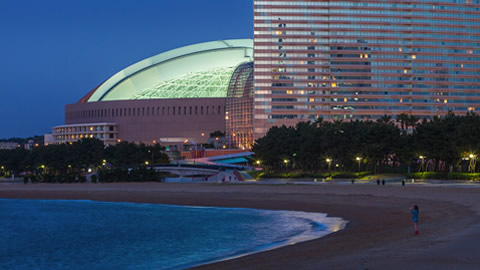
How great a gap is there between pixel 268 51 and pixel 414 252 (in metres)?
152

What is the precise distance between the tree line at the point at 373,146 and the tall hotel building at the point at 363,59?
182 ft

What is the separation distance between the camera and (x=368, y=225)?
119 feet

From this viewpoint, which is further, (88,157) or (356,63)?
(356,63)

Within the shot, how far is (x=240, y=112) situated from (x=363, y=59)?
39336 mm

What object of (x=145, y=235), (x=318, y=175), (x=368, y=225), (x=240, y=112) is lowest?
(x=145, y=235)

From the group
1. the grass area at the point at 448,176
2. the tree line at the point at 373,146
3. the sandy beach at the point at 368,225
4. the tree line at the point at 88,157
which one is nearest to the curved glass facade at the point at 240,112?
the tree line at the point at 88,157

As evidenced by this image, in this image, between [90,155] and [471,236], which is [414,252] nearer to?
[471,236]

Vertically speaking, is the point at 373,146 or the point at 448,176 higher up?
the point at 373,146

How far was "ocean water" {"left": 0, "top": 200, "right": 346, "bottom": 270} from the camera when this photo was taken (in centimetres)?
3016

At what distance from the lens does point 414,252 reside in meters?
22.4

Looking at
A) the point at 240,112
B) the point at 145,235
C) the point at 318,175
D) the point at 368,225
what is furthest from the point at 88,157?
the point at 368,225

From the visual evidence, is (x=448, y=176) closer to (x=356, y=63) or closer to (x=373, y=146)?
(x=373, y=146)

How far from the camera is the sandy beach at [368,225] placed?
21484 mm

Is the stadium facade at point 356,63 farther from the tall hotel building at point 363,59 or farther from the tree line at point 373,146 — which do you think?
the tree line at point 373,146
